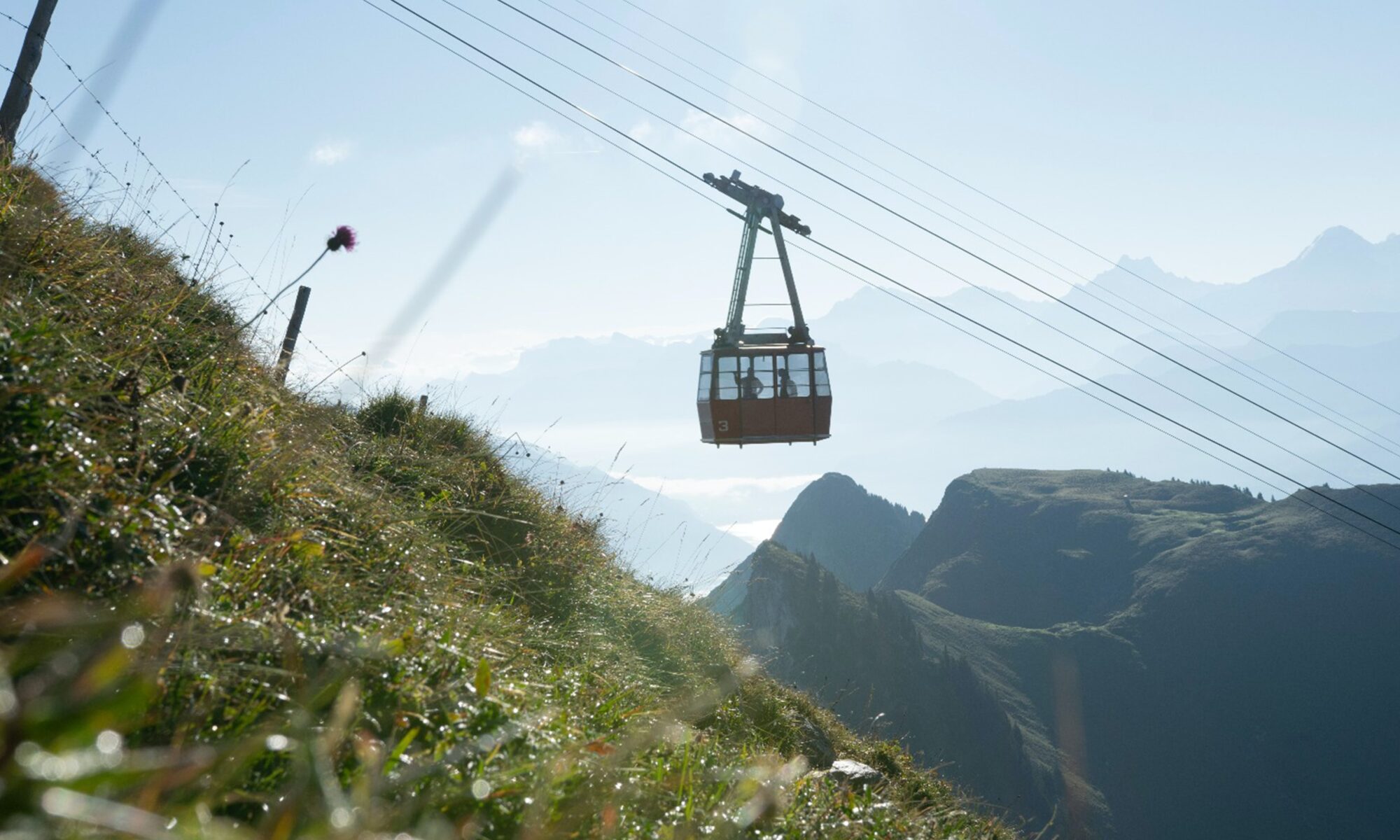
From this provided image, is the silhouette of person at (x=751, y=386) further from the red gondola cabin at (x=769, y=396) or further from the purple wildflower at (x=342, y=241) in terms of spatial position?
the purple wildflower at (x=342, y=241)

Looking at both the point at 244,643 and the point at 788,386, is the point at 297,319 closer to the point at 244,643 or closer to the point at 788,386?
the point at 244,643

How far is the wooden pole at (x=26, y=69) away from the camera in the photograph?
1062 cm

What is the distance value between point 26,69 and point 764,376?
12.7 m

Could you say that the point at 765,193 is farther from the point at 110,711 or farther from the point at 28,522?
the point at 110,711

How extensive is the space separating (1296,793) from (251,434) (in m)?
210

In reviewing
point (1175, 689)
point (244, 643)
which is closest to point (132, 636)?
point (244, 643)

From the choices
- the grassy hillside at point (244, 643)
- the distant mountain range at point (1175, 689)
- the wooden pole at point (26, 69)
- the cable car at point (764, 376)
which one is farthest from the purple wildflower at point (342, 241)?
the distant mountain range at point (1175, 689)

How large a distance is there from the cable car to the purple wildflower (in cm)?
1146

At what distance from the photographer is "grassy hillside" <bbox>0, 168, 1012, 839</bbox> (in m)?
2.21

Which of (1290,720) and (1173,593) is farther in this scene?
(1173,593)

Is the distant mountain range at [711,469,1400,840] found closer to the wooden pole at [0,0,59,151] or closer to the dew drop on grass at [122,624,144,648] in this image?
the wooden pole at [0,0,59,151]

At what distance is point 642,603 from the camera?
9.91 m

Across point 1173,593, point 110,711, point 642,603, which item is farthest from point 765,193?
point 1173,593

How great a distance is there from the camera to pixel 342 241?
267 inches
